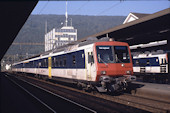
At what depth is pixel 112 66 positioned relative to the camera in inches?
496

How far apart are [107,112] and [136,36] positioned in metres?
13.2

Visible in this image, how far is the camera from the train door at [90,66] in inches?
501

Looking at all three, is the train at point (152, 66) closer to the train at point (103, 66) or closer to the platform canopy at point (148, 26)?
the platform canopy at point (148, 26)

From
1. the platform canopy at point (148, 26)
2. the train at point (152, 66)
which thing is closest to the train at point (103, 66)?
the platform canopy at point (148, 26)

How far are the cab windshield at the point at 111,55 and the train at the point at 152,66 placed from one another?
9802 millimetres

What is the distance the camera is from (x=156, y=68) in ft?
76.4

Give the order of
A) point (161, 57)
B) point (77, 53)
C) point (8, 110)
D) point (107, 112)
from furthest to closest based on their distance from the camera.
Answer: point (161, 57), point (77, 53), point (8, 110), point (107, 112)

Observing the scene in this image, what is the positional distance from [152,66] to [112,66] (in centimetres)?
1284

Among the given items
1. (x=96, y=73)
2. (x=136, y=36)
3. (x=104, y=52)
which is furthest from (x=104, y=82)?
(x=136, y=36)

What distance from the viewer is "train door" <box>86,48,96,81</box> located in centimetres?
1273

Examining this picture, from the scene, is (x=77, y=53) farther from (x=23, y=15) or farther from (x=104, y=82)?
(x=23, y=15)

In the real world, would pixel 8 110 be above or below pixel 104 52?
below

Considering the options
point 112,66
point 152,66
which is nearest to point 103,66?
point 112,66

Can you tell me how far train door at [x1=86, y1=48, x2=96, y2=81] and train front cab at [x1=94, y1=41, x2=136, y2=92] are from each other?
0.39 metres
